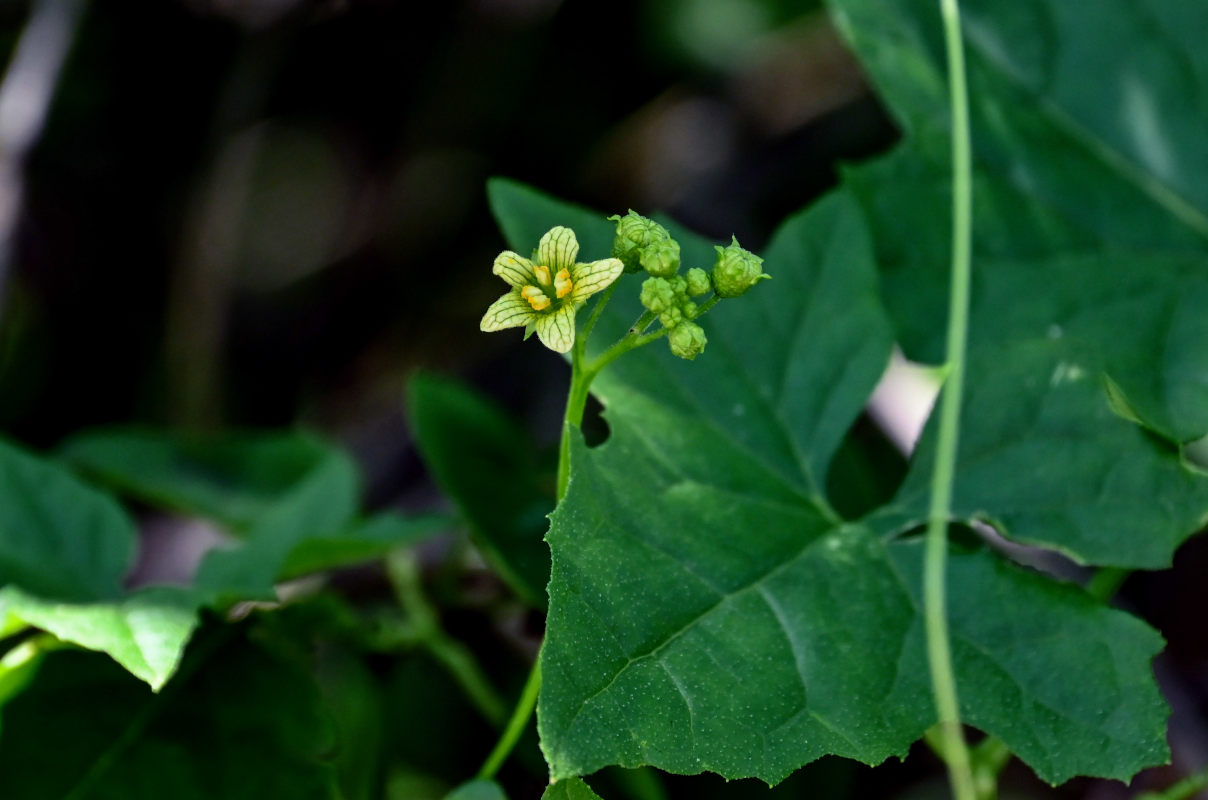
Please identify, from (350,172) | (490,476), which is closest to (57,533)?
(490,476)

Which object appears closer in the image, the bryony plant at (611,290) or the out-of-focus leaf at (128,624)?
the bryony plant at (611,290)

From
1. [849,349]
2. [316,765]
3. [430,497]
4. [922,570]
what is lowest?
[430,497]

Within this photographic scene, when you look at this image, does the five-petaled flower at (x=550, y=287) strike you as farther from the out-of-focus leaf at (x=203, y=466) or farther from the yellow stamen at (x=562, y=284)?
the out-of-focus leaf at (x=203, y=466)

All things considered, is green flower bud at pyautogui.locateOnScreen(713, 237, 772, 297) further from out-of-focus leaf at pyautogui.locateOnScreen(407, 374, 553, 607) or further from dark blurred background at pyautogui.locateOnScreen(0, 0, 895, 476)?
dark blurred background at pyautogui.locateOnScreen(0, 0, 895, 476)

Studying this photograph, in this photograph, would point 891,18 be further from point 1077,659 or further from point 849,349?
point 1077,659

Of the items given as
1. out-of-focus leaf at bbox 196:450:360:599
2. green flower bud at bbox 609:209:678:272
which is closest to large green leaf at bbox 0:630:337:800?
out-of-focus leaf at bbox 196:450:360:599

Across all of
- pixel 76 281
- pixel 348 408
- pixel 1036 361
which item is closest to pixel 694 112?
pixel 348 408

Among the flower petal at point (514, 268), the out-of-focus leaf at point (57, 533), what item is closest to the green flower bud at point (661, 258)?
the flower petal at point (514, 268)

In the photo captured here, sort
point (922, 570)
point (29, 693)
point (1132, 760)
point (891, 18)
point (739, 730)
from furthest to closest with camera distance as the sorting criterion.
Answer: point (891, 18) → point (29, 693) → point (922, 570) → point (1132, 760) → point (739, 730)
